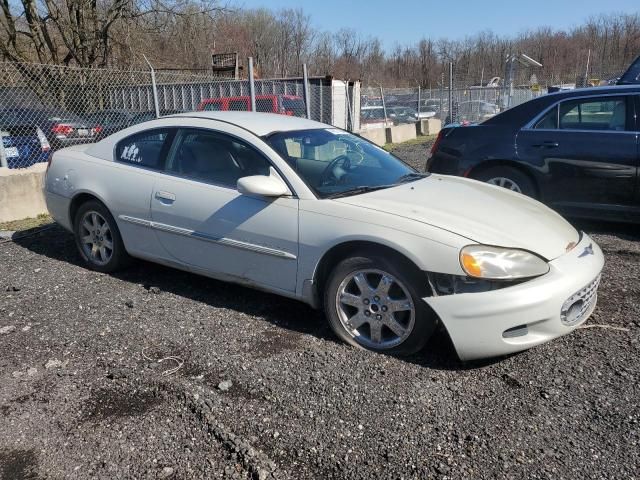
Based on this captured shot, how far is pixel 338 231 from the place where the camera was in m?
3.44

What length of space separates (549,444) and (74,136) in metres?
9.52

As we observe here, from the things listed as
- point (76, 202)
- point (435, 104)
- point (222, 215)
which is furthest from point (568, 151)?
point (435, 104)

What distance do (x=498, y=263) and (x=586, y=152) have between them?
10.8 feet

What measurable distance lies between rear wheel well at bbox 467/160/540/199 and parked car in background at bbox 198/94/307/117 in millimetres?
7029

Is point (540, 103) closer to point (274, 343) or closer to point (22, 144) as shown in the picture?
point (274, 343)

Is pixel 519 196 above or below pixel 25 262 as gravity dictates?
above

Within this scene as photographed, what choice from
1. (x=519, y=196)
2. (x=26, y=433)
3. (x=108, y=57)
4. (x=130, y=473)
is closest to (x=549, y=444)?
(x=130, y=473)

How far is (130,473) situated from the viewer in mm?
2385

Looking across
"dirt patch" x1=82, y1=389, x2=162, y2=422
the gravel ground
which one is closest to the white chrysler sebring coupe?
the gravel ground

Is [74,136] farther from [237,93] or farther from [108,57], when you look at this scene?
[108,57]

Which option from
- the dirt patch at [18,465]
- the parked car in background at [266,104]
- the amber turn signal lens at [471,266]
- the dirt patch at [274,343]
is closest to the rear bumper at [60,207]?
the dirt patch at [274,343]

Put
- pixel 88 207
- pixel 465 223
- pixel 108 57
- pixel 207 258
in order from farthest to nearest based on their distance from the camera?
pixel 108 57 < pixel 88 207 < pixel 207 258 < pixel 465 223

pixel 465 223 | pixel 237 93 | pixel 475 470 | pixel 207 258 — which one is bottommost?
pixel 475 470

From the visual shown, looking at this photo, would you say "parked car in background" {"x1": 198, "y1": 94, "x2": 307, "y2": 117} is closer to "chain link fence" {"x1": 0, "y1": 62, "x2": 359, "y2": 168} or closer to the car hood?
"chain link fence" {"x1": 0, "y1": 62, "x2": 359, "y2": 168}
